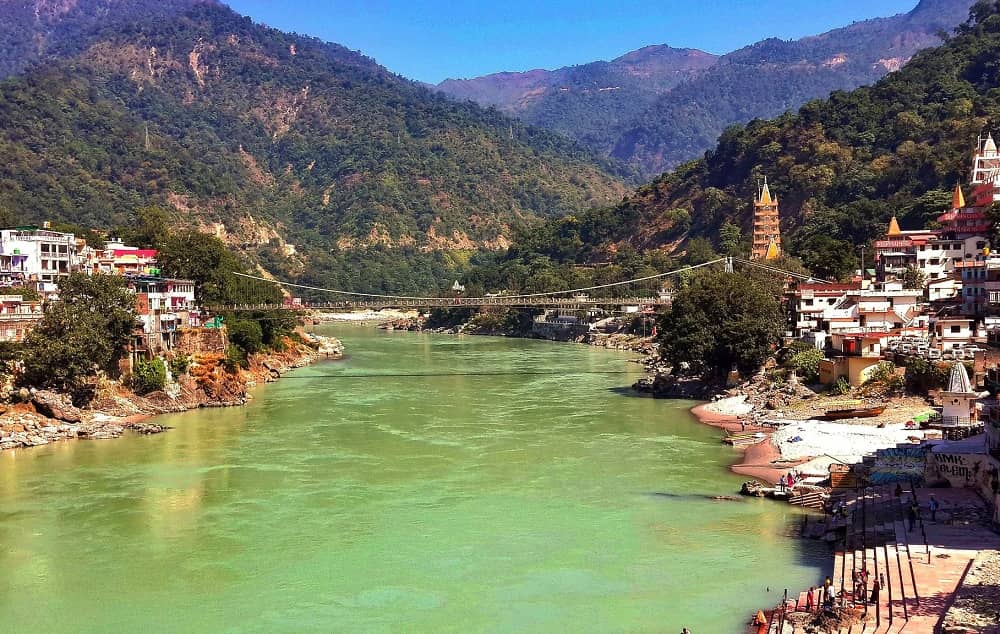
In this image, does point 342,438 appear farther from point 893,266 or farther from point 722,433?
point 893,266

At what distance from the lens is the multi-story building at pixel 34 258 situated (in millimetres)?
29719

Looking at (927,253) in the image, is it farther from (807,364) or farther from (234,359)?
(234,359)

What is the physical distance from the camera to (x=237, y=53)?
144 meters

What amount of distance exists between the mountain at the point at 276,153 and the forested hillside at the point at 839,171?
23.7m

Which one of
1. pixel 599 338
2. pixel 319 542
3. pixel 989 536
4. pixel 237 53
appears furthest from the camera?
pixel 237 53

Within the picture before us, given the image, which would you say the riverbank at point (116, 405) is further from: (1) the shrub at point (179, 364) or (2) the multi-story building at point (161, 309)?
(2) the multi-story building at point (161, 309)

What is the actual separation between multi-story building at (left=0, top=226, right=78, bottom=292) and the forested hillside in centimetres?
2386

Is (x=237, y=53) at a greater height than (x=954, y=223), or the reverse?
(x=237, y=53)

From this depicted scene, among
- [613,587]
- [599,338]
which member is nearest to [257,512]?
[613,587]

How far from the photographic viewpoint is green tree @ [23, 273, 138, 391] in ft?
76.8

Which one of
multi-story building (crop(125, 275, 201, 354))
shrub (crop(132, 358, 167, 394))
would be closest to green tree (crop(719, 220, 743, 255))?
multi-story building (crop(125, 275, 201, 354))

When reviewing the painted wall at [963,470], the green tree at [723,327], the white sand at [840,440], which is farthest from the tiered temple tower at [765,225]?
the painted wall at [963,470]

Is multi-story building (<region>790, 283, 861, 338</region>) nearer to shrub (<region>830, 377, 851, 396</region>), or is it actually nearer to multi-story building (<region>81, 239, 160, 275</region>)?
shrub (<region>830, 377, 851, 396</region>)

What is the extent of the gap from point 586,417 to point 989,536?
13.4 m
